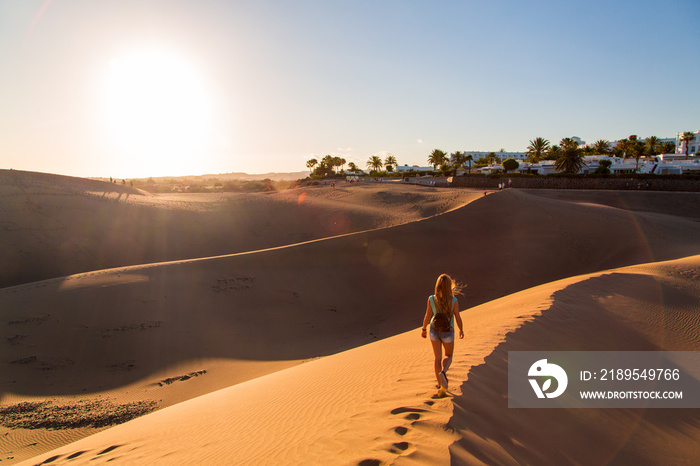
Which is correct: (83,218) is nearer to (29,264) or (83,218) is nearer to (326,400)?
(29,264)

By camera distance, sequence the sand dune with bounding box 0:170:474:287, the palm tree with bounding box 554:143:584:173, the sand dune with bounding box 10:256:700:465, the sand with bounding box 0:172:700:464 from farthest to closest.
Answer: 1. the palm tree with bounding box 554:143:584:173
2. the sand dune with bounding box 0:170:474:287
3. the sand with bounding box 0:172:700:464
4. the sand dune with bounding box 10:256:700:465

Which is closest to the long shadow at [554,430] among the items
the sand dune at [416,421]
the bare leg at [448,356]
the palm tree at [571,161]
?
the sand dune at [416,421]

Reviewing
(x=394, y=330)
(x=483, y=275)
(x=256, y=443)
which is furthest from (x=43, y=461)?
(x=483, y=275)

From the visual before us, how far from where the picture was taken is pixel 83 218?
78.2 ft

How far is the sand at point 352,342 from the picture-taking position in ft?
13.4

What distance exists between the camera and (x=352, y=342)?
11055 millimetres

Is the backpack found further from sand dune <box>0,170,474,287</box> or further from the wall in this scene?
the wall

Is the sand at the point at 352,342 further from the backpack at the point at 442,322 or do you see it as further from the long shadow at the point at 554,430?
the backpack at the point at 442,322

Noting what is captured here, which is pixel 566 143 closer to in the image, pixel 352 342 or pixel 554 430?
pixel 352 342

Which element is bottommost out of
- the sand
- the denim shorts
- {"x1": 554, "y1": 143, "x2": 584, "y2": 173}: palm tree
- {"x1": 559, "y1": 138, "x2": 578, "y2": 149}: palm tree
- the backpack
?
the sand

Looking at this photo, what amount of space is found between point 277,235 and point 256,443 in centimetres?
2484

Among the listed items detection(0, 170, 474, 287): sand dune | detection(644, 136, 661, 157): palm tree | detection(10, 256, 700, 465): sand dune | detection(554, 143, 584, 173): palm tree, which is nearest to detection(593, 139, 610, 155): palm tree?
detection(644, 136, 661, 157): palm tree

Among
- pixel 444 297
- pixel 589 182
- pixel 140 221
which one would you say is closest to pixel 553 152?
pixel 589 182

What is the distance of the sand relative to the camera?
409 centimetres
